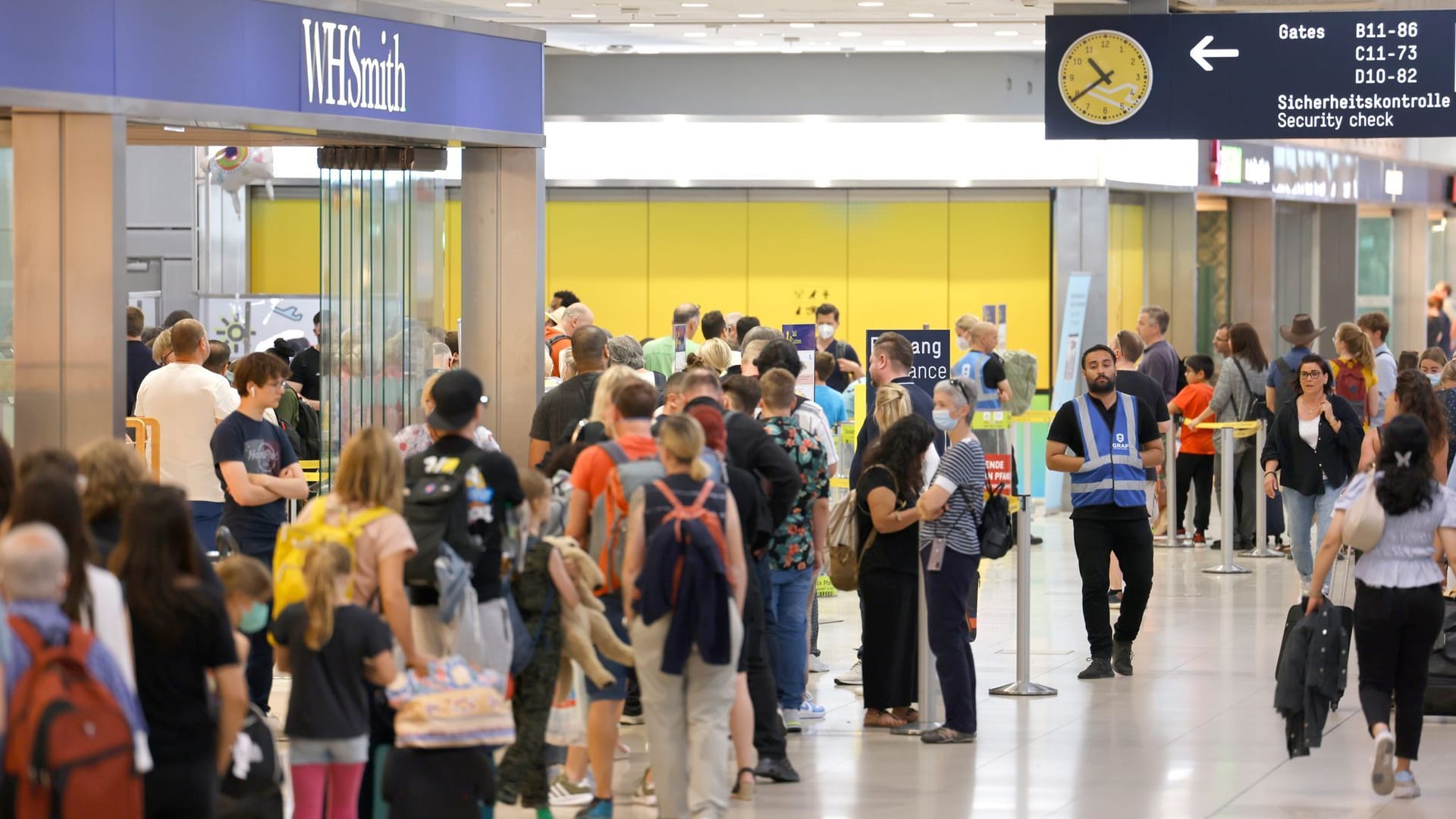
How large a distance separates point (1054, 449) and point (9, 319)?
4973 millimetres

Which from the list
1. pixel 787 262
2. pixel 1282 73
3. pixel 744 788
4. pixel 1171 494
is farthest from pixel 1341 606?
pixel 787 262

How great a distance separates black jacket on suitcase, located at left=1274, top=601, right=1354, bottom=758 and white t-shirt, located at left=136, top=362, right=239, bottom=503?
4588 millimetres

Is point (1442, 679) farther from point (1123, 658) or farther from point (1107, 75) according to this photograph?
point (1107, 75)

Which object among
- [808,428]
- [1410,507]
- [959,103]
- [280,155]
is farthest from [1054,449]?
[280,155]

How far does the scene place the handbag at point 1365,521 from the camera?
729 cm

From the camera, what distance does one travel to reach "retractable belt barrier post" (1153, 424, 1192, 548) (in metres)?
15.7

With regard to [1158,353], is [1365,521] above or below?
Result: below

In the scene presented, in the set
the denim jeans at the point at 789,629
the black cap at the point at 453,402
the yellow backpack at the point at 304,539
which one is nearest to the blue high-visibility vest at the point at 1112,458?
the denim jeans at the point at 789,629

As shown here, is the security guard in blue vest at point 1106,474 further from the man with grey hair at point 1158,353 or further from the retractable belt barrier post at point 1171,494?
the man with grey hair at point 1158,353

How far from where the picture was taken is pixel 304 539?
5797 millimetres

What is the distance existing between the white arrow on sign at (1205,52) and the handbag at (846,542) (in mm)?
4268

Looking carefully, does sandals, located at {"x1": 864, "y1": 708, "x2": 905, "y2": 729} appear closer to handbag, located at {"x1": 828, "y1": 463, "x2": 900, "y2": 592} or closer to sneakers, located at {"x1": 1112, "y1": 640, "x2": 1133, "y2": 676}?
handbag, located at {"x1": 828, "y1": 463, "x2": 900, "y2": 592}

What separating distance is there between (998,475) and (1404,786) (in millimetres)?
2602

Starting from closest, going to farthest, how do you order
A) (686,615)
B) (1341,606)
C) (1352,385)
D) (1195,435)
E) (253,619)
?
1. (253,619)
2. (686,615)
3. (1341,606)
4. (1352,385)
5. (1195,435)
